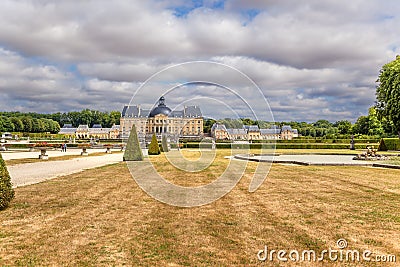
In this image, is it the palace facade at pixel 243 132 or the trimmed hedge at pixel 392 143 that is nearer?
the palace facade at pixel 243 132

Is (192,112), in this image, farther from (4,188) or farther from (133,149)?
(133,149)

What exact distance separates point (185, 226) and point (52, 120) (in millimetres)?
128492

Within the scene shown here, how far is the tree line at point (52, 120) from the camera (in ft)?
321

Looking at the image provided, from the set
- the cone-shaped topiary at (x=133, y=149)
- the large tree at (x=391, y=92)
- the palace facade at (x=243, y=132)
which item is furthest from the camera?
the large tree at (x=391, y=92)

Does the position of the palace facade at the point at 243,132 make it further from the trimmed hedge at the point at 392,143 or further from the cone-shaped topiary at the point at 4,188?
the trimmed hedge at the point at 392,143

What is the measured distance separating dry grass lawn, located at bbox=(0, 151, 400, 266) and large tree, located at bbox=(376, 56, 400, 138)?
18336mm

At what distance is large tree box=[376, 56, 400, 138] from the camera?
25.8 meters

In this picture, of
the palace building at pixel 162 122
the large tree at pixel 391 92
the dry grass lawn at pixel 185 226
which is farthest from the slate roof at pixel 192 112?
the large tree at pixel 391 92

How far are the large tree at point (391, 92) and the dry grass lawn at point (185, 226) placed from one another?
18.3m

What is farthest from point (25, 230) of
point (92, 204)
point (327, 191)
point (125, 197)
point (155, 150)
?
point (155, 150)

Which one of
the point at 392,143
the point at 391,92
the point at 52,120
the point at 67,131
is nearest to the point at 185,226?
the point at 391,92

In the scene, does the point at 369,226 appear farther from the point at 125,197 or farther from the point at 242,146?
the point at 242,146

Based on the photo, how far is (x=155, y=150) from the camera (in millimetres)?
28391

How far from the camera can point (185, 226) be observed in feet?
20.1
